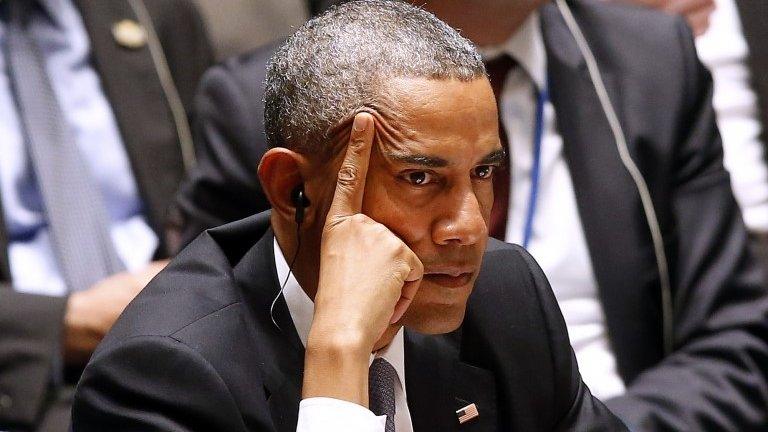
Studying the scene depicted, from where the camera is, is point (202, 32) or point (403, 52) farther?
point (202, 32)

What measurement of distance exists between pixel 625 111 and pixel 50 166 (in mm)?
696

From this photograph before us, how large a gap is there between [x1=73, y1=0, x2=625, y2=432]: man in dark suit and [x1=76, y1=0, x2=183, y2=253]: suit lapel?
623mm

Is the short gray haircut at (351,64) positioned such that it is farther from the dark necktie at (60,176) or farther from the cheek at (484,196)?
the dark necktie at (60,176)

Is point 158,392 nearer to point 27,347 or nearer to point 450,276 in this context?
point 450,276

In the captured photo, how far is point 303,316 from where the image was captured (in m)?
0.99

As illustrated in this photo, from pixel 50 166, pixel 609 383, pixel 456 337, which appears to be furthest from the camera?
pixel 50 166

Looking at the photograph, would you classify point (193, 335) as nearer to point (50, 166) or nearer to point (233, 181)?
point (233, 181)

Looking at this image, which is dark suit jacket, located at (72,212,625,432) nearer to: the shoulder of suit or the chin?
the chin

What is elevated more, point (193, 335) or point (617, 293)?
point (193, 335)

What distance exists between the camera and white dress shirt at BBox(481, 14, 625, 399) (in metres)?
1.25

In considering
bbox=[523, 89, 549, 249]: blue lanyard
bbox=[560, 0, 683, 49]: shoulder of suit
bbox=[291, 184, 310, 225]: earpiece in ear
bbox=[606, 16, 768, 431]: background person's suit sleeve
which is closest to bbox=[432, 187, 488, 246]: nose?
bbox=[291, 184, 310, 225]: earpiece in ear

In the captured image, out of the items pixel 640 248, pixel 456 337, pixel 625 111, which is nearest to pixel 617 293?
pixel 640 248

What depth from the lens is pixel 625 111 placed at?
1.40 meters

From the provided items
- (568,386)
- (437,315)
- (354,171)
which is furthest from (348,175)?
(568,386)
